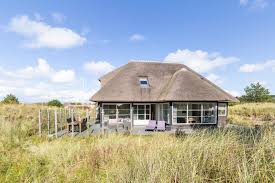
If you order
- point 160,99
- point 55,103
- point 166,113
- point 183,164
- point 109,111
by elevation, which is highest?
point 160,99

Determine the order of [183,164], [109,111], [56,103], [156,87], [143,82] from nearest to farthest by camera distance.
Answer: [183,164], [109,111], [156,87], [143,82], [56,103]

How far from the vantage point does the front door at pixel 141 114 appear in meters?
24.1

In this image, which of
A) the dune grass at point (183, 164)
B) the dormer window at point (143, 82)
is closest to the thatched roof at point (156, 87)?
the dormer window at point (143, 82)

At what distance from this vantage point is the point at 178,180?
12.5 ft

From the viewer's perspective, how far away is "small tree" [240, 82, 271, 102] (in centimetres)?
6130

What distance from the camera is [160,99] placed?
2203cm

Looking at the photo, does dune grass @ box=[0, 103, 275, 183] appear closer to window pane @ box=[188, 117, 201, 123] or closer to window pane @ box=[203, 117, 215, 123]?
window pane @ box=[188, 117, 201, 123]

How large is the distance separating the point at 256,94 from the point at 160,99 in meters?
49.7

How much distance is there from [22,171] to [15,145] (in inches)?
185

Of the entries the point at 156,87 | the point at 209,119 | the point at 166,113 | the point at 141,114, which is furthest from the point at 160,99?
the point at 209,119

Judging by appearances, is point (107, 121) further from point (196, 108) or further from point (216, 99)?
point (216, 99)

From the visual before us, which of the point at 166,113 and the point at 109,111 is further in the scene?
the point at 109,111

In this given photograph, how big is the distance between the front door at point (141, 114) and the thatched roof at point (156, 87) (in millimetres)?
1468

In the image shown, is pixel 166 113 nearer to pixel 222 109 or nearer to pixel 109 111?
pixel 109 111
